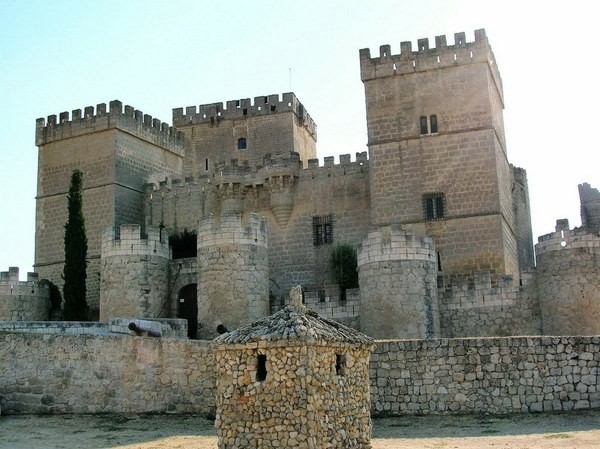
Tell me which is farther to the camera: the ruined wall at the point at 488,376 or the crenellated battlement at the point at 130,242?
the crenellated battlement at the point at 130,242

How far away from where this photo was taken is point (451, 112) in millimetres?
26766

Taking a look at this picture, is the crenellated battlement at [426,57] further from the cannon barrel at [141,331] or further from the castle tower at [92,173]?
the cannon barrel at [141,331]

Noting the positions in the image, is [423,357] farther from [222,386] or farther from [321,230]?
[321,230]

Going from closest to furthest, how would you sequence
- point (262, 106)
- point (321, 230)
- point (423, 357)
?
point (423, 357)
point (321, 230)
point (262, 106)

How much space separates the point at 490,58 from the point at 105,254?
13041 mm

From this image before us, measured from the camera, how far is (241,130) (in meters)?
36.4

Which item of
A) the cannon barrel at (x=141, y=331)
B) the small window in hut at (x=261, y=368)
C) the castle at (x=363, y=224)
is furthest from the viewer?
the castle at (x=363, y=224)

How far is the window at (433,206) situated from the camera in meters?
26.3

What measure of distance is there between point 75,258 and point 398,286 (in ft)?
36.6

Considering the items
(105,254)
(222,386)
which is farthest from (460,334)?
(222,386)

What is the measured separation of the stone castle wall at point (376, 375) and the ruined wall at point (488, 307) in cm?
720

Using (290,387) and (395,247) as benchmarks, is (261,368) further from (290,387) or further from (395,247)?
(395,247)

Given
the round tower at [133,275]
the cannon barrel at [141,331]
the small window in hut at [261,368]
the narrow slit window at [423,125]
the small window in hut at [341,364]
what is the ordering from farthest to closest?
the narrow slit window at [423,125] → the round tower at [133,275] → the cannon barrel at [141,331] → the small window in hut at [341,364] → the small window in hut at [261,368]

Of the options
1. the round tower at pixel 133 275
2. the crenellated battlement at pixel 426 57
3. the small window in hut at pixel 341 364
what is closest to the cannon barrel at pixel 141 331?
the round tower at pixel 133 275
